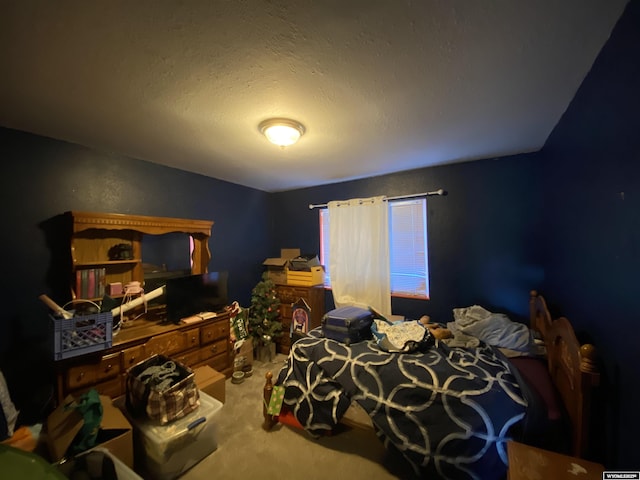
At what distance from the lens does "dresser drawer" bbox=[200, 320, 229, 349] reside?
252 centimetres

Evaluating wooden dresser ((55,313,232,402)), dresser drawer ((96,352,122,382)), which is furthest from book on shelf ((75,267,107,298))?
dresser drawer ((96,352,122,382))

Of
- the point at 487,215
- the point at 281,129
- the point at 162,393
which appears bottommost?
the point at 162,393

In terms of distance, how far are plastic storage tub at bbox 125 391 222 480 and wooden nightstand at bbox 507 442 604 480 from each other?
1.70 meters

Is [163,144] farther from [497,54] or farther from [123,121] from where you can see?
[497,54]

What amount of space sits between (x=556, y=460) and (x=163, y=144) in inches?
123

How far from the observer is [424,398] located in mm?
1470

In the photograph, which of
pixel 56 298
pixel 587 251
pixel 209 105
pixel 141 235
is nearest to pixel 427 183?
pixel 587 251

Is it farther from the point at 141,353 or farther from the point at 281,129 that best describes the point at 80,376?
the point at 281,129

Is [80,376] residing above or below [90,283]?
below

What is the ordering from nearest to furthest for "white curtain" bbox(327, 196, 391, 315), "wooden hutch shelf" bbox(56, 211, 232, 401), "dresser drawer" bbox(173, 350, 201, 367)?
"wooden hutch shelf" bbox(56, 211, 232, 401)
"dresser drawer" bbox(173, 350, 201, 367)
"white curtain" bbox(327, 196, 391, 315)

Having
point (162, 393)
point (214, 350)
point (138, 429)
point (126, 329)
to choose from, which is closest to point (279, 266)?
point (214, 350)

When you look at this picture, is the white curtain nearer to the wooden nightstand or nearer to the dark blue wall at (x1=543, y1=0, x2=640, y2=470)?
the dark blue wall at (x1=543, y1=0, x2=640, y2=470)

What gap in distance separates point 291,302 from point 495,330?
2.21 meters

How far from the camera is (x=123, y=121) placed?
5.79ft
